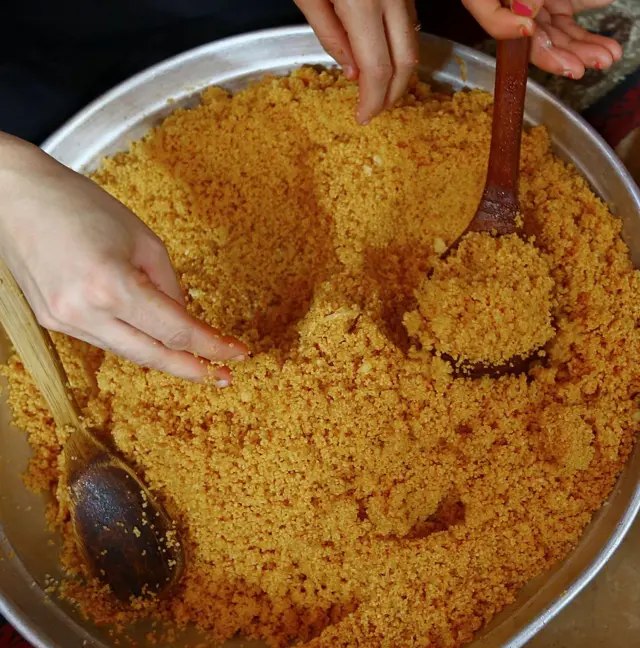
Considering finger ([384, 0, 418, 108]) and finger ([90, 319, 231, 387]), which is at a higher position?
finger ([384, 0, 418, 108])

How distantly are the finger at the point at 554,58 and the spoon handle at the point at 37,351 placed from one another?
0.69 metres

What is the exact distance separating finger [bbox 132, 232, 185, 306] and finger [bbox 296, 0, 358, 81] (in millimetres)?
318

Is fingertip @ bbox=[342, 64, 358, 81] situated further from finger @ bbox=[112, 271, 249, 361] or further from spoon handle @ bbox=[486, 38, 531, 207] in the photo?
finger @ bbox=[112, 271, 249, 361]

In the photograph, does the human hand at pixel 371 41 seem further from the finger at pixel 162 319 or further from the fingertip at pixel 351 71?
the finger at pixel 162 319

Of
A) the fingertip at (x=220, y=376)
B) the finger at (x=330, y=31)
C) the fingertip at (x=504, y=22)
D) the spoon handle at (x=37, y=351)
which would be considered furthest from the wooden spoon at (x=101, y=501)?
the fingertip at (x=504, y=22)

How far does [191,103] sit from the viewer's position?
0.98 metres

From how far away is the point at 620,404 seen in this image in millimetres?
822

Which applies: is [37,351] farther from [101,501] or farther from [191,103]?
[191,103]

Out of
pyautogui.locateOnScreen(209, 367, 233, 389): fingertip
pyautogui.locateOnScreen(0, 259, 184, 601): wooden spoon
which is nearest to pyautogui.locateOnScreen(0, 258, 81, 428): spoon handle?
pyautogui.locateOnScreen(0, 259, 184, 601): wooden spoon

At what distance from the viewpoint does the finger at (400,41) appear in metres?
0.77

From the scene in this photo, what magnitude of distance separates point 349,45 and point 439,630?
679 mm

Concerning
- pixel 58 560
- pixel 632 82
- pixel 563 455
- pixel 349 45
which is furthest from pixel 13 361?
pixel 632 82

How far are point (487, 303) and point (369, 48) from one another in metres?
0.31

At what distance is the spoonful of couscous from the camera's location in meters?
0.77
